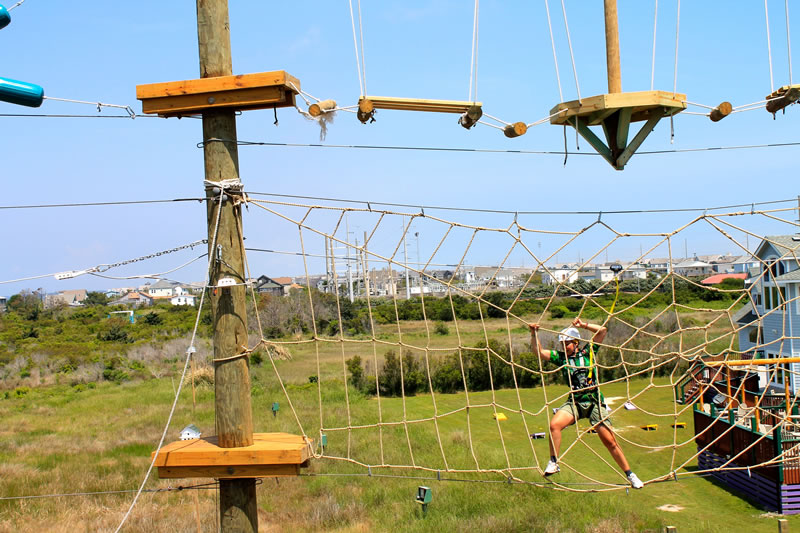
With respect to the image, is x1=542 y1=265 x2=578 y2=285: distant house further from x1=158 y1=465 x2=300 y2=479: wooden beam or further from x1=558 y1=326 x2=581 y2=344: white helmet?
x1=158 y1=465 x2=300 y2=479: wooden beam

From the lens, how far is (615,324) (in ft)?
85.7

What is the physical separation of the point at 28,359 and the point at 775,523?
28.5 m

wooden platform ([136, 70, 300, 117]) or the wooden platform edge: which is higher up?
wooden platform ([136, 70, 300, 117])

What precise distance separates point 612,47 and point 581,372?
9.02ft

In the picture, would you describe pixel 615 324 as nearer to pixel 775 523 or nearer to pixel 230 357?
pixel 775 523

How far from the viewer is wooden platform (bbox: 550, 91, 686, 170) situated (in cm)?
550

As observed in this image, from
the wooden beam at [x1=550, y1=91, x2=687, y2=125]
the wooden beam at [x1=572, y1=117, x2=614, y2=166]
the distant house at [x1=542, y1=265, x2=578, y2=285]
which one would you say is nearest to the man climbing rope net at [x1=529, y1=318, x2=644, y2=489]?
the distant house at [x1=542, y1=265, x2=578, y2=285]

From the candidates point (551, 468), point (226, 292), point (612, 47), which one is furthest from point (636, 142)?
point (226, 292)

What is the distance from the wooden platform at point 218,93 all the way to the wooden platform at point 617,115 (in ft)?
7.59

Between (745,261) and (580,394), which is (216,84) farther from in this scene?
(745,261)

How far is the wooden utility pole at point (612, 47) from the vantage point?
5938mm

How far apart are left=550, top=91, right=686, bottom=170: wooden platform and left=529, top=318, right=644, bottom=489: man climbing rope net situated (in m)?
1.50

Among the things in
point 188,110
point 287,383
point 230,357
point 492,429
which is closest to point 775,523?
point 492,429

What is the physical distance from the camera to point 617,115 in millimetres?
5816
